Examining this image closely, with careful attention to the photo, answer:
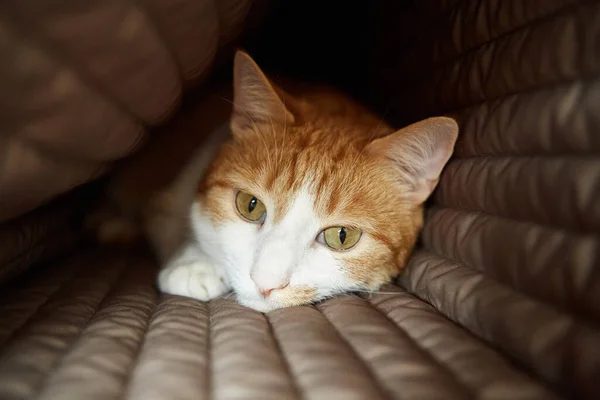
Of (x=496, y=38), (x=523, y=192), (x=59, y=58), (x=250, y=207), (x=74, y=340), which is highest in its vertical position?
(x=496, y=38)

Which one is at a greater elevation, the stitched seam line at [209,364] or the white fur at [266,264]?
the white fur at [266,264]

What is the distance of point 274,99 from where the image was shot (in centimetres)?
136

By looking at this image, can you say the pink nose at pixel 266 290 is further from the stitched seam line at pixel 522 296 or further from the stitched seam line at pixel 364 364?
the stitched seam line at pixel 522 296

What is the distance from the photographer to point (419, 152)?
1317 mm

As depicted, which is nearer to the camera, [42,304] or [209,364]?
[209,364]

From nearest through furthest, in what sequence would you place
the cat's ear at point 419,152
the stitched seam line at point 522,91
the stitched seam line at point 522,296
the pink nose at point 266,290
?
the stitched seam line at point 522,296 → the stitched seam line at point 522,91 → the pink nose at point 266,290 → the cat's ear at point 419,152

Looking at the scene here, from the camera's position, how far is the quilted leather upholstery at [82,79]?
0.79 metres

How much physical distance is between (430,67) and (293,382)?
1.07 meters

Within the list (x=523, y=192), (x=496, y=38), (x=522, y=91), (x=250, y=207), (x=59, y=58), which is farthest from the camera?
(x=250, y=207)

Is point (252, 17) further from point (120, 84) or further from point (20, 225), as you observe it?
point (20, 225)

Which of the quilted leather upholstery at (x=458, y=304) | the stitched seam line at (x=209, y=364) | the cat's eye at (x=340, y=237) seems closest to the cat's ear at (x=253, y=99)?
the quilted leather upholstery at (x=458, y=304)

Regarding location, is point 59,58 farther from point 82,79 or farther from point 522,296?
point 522,296

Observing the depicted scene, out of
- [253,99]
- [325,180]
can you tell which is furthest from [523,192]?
[253,99]

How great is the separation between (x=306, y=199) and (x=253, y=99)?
0.35m
